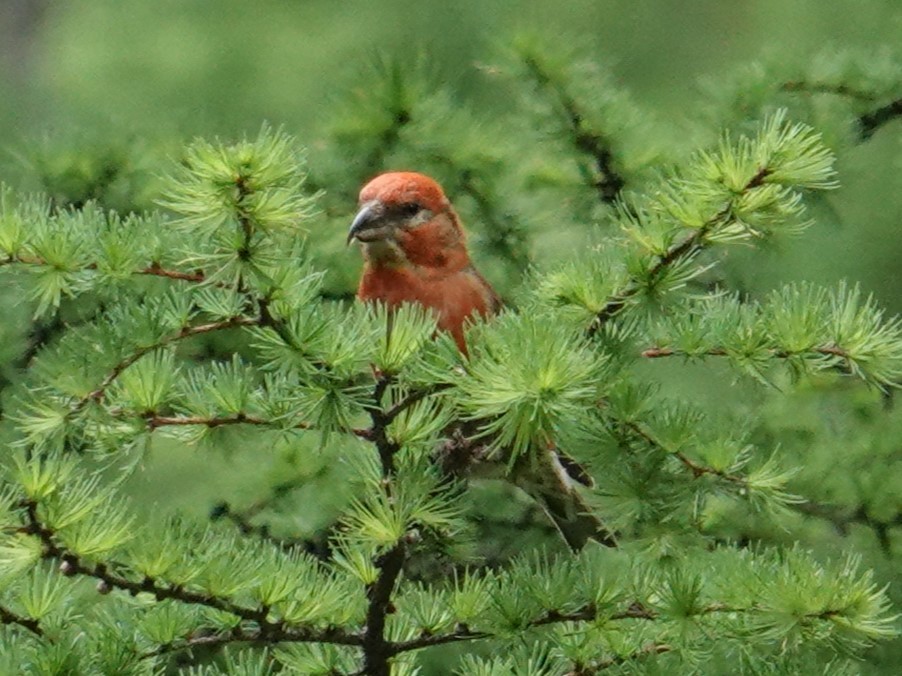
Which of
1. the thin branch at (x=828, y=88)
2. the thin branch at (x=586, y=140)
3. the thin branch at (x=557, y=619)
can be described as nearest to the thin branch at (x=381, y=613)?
the thin branch at (x=557, y=619)

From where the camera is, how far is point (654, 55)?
868 centimetres

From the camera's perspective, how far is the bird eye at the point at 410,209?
11.9 feet

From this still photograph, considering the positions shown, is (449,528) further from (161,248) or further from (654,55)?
(654,55)

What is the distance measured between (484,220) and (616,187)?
353 mm

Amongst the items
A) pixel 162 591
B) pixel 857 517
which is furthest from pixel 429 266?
pixel 162 591

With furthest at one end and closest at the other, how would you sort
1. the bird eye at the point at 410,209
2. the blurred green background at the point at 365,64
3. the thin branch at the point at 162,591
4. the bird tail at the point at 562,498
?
1. the blurred green background at the point at 365,64
2. the bird eye at the point at 410,209
3. the bird tail at the point at 562,498
4. the thin branch at the point at 162,591

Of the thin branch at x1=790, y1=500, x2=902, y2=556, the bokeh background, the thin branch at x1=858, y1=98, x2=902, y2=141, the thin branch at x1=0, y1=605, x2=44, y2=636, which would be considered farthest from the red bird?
the thin branch at x1=0, y1=605, x2=44, y2=636

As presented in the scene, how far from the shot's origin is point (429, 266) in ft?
12.3

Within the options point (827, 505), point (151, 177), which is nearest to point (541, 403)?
point (827, 505)

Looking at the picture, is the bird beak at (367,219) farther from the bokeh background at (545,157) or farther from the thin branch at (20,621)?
the thin branch at (20,621)

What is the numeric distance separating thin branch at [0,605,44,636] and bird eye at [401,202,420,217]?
1.48 m

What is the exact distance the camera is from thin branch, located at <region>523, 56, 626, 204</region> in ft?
12.3

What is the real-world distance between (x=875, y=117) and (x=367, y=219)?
1.18 meters

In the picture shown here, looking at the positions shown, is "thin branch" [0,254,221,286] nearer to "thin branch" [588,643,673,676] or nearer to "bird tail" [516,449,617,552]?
"thin branch" [588,643,673,676]
